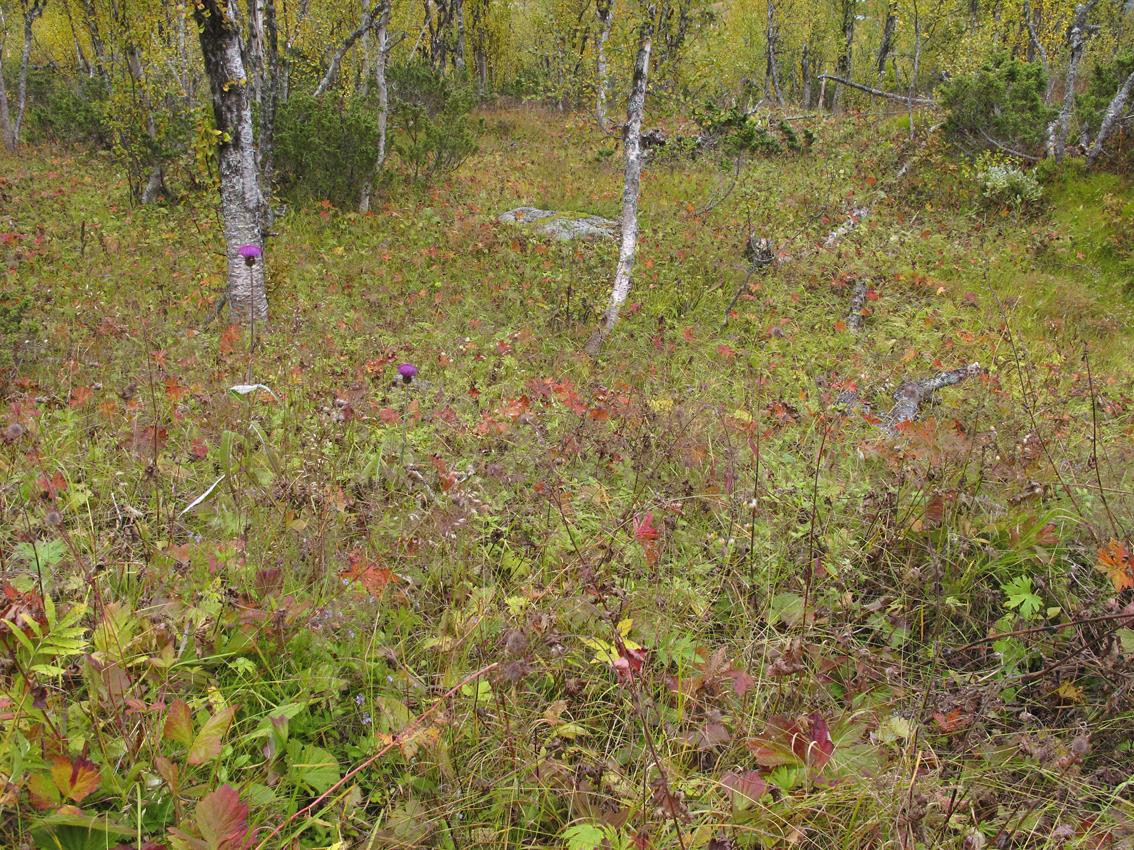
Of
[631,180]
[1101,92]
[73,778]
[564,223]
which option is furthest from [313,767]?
[1101,92]

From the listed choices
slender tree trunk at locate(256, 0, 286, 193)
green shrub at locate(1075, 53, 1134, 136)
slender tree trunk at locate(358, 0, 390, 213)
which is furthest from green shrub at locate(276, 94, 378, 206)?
green shrub at locate(1075, 53, 1134, 136)

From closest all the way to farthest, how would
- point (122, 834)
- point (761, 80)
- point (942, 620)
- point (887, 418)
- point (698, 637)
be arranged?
1. point (122, 834)
2. point (698, 637)
3. point (942, 620)
4. point (887, 418)
5. point (761, 80)

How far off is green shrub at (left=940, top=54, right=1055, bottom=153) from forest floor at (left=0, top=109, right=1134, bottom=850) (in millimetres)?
9534

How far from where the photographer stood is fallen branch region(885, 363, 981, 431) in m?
4.86

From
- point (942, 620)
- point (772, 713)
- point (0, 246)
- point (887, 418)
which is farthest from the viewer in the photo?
point (0, 246)

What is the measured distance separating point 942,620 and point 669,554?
1089 millimetres

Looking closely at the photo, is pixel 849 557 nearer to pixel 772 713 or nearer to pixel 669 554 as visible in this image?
pixel 669 554

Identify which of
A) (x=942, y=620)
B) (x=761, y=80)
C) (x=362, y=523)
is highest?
(x=761, y=80)

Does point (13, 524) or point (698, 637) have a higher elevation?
point (13, 524)

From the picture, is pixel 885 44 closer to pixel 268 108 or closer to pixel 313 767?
pixel 268 108

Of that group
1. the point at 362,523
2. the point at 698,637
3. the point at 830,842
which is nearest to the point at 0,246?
the point at 362,523

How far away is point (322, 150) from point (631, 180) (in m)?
5.71

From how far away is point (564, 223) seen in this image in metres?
11.1

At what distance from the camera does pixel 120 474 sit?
9.45 ft
